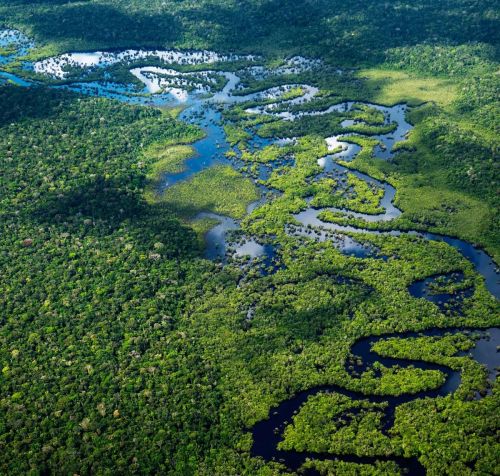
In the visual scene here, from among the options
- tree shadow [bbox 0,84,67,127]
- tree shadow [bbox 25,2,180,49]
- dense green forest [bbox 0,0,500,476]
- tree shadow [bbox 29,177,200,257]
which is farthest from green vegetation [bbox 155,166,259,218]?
tree shadow [bbox 25,2,180,49]

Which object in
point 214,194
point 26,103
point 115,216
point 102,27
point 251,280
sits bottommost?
point 251,280

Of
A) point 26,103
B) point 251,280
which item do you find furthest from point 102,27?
point 251,280

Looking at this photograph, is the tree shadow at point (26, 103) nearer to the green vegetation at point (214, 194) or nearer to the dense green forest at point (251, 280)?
the dense green forest at point (251, 280)

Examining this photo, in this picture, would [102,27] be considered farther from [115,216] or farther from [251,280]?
[251,280]

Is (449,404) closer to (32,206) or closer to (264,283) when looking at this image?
(264,283)

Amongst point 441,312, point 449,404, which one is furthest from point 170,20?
point 449,404

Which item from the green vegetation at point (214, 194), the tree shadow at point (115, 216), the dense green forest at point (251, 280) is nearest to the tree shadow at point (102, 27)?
the dense green forest at point (251, 280)

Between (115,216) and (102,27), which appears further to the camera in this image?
(102,27)

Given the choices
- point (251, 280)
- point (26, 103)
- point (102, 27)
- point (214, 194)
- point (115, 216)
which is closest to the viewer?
point (251, 280)

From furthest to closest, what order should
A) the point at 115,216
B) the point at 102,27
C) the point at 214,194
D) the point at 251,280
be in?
the point at 102,27, the point at 214,194, the point at 115,216, the point at 251,280

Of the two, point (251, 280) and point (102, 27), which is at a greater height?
Result: point (102, 27)
